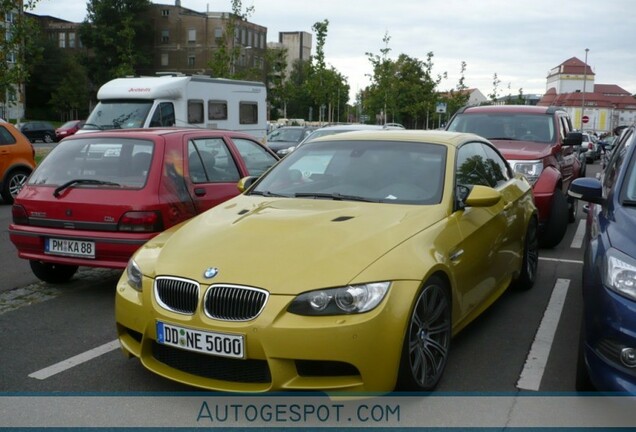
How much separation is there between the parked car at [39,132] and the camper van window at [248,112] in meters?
29.4

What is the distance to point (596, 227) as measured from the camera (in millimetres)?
4422

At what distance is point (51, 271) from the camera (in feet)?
22.3

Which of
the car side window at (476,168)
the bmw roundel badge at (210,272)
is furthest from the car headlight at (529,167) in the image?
the bmw roundel badge at (210,272)

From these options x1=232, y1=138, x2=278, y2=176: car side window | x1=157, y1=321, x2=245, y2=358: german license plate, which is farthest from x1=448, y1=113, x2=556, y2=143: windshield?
x1=157, y1=321, x2=245, y2=358: german license plate

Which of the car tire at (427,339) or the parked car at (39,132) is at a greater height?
the car tire at (427,339)

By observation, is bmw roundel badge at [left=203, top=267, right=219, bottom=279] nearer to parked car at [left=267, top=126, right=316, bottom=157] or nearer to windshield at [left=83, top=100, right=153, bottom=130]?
windshield at [left=83, top=100, right=153, bottom=130]

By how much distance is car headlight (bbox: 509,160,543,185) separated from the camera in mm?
9016

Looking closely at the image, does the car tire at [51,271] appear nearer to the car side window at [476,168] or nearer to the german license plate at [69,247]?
the german license plate at [69,247]

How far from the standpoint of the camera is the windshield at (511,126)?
1023cm

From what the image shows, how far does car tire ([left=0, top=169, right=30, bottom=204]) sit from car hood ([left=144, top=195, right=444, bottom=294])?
989 cm

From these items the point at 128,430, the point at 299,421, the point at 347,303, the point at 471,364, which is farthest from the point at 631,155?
the point at 128,430

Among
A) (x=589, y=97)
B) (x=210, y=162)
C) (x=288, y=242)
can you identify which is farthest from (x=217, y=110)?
(x=589, y=97)

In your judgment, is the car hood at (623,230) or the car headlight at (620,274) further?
the car hood at (623,230)

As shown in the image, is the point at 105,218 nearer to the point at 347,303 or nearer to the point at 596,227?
the point at 347,303
